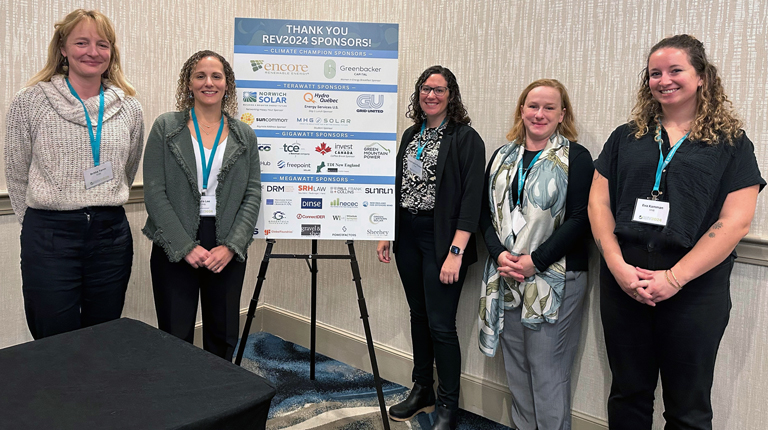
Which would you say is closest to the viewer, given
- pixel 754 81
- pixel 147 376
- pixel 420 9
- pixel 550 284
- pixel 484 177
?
pixel 147 376

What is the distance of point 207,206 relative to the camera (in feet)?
7.15

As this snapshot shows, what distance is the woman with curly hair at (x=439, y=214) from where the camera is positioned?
2279 millimetres

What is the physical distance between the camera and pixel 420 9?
277 centimetres

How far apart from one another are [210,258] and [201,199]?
0.81ft

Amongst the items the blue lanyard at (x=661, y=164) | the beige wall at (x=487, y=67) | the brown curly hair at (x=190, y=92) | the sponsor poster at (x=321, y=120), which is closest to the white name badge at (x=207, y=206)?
the sponsor poster at (x=321, y=120)

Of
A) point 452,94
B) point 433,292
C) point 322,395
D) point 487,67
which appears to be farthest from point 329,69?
point 322,395

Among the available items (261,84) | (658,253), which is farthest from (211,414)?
(261,84)

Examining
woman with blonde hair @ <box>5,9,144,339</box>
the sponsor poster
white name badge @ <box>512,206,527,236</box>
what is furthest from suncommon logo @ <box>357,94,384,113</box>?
woman with blonde hair @ <box>5,9,144,339</box>

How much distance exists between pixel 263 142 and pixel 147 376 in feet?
4.42

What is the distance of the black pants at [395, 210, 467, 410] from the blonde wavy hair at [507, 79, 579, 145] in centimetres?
52

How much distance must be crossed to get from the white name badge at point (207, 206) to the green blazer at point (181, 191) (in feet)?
0.06

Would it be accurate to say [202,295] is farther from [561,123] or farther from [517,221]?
[561,123]

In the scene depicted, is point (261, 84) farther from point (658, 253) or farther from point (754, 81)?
point (754, 81)

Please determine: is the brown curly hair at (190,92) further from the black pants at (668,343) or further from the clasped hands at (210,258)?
the black pants at (668,343)
